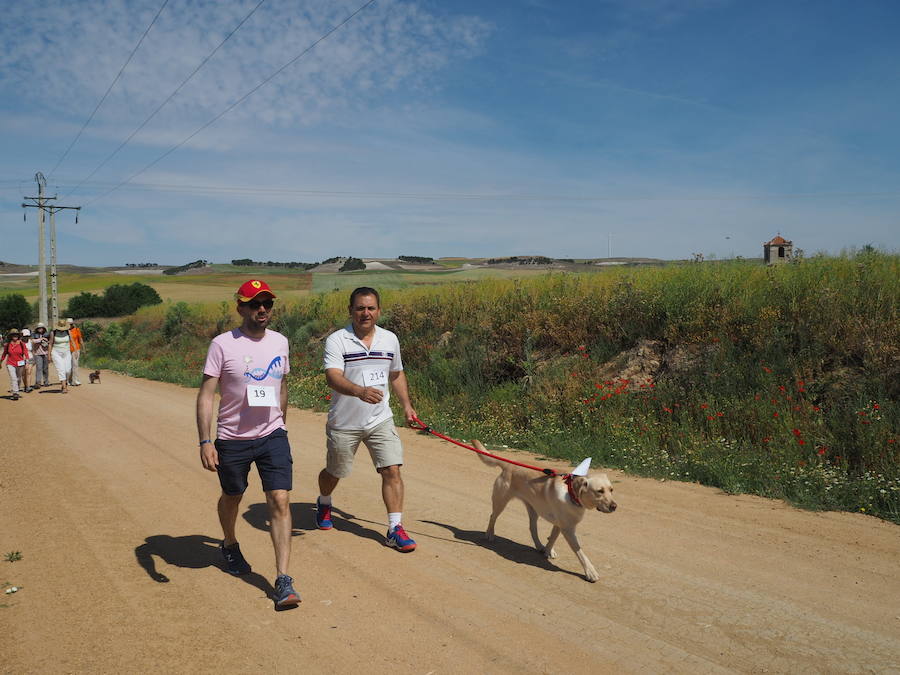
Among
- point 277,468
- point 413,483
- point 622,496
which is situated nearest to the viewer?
point 277,468

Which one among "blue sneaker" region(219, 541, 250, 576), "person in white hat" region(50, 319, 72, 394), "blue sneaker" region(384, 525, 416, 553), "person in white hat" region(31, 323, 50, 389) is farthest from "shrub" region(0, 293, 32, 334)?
"blue sneaker" region(384, 525, 416, 553)

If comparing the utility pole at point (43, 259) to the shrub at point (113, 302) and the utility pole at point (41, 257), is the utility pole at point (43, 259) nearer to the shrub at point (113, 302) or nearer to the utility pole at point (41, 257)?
the utility pole at point (41, 257)

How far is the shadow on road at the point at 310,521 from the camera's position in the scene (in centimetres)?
609

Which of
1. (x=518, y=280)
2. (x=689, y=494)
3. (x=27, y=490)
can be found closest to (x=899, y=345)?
(x=689, y=494)

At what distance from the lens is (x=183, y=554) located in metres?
5.48

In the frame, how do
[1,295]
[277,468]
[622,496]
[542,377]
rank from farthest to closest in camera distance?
[1,295] → [542,377] → [622,496] → [277,468]

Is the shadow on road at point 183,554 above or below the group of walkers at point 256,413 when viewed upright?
below

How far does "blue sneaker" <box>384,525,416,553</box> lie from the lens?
549cm

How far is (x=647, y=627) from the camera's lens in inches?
163

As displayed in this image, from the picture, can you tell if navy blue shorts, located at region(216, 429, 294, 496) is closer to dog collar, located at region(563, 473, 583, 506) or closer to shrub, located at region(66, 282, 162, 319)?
dog collar, located at region(563, 473, 583, 506)

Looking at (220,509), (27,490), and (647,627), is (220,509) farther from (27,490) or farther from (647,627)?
(27,490)

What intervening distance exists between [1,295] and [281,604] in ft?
302

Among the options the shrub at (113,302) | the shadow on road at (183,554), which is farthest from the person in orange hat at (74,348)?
the shrub at (113,302)

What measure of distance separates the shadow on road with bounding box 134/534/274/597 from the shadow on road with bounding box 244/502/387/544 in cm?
62
